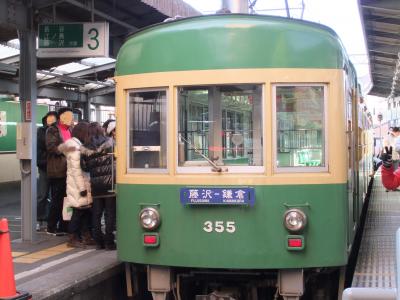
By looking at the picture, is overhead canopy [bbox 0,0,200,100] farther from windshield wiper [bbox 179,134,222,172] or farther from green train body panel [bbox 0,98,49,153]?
windshield wiper [bbox 179,134,222,172]

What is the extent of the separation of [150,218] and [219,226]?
56 centimetres

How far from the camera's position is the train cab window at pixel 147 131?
15.5ft

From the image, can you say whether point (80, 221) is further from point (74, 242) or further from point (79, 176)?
point (79, 176)

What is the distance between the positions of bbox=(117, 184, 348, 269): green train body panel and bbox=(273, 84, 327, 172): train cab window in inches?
8.1

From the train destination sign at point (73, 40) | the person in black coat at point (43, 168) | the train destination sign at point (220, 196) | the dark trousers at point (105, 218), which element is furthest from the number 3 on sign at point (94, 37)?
the train destination sign at point (220, 196)

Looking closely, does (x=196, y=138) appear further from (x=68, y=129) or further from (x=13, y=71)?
(x=13, y=71)

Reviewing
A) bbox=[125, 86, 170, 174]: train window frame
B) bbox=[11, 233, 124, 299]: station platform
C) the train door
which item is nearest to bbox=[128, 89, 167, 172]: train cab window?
bbox=[125, 86, 170, 174]: train window frame

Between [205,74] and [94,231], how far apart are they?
120 inches

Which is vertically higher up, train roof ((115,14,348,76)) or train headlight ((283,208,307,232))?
train roof ((115,14,348,76))

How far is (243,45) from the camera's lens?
4535mm

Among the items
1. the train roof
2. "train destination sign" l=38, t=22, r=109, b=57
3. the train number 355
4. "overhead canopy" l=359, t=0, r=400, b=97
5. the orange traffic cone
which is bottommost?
the orange traffic cone

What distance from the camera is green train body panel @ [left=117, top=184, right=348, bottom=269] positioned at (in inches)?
176

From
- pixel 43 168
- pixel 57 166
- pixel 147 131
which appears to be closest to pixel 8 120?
pixel 43 168

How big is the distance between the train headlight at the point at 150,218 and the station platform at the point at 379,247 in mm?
1679
